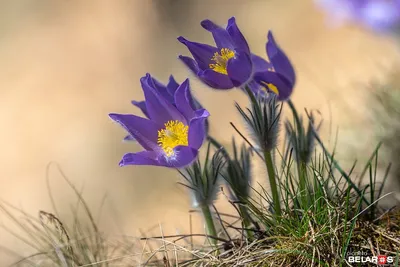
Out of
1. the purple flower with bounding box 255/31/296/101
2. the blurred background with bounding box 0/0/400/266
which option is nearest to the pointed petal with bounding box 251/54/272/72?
the purple flower with bounding box 255/31/296/101

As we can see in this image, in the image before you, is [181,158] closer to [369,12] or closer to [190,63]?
[190,63]

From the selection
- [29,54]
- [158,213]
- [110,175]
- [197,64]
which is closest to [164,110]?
[197,64]

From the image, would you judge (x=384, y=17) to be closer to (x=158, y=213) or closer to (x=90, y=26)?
(x=158, y=213)

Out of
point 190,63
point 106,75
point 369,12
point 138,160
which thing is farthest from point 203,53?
point 106,75

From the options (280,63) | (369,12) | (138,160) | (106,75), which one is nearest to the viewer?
(138,160)

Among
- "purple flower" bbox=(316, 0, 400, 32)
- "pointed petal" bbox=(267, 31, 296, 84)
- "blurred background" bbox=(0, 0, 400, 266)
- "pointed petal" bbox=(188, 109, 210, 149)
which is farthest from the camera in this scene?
"blurred background" bbox=(0, 0, 400, 266)

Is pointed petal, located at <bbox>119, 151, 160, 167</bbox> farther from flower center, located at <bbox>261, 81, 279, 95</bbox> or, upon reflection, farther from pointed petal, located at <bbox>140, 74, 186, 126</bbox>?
flower center, located at <bbox>261, 81, 279, 95</bbox>
